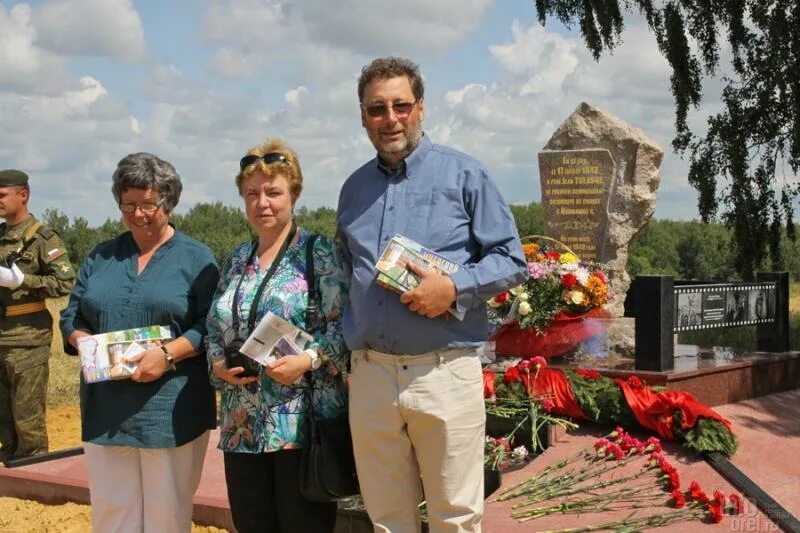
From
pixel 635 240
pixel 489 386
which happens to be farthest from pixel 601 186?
pixel 635 240

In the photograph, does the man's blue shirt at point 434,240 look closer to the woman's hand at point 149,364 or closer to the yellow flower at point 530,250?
the woman's hand at point 149,364

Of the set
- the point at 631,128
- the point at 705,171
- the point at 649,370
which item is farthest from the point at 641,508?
the point at 705,171

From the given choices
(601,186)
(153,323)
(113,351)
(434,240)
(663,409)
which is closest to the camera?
(434,240)

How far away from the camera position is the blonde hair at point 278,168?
288cm

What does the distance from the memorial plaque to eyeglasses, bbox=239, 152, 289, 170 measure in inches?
223

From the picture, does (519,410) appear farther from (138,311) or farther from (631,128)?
(631,128)

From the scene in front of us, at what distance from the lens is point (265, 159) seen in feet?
9.49

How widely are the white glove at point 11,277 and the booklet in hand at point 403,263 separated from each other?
363 cm

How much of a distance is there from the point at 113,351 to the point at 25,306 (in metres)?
3.14

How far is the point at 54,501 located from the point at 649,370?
3655 millimetres

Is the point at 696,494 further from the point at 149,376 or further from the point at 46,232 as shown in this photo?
the point at 46,232

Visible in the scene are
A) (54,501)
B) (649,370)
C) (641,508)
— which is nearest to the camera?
(641,508)

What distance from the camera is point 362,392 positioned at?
275cm

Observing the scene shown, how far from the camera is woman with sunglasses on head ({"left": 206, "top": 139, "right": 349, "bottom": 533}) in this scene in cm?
284
